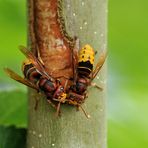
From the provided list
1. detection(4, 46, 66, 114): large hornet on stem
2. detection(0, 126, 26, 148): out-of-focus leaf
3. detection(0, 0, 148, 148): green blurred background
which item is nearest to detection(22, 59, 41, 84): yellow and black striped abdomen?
detection(4, 46, 66, 114): large hornet on stem

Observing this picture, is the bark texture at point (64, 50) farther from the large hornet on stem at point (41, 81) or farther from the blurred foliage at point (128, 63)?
the blurred foliage at point (128, 63)

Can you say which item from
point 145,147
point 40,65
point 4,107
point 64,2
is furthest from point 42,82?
point 145,147

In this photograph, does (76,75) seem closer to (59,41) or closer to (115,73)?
(59,41)

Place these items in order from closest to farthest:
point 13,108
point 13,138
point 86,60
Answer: point 86,60 < point 13,138 < point 13,108

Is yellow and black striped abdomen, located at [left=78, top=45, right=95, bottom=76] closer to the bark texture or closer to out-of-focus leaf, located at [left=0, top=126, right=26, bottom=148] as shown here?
the bark texture

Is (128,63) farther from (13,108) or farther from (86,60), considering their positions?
(86,60)

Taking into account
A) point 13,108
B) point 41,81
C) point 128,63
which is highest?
point 41,81

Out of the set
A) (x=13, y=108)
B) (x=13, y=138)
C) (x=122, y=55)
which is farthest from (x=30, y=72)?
Result: (x=122, y=55)
